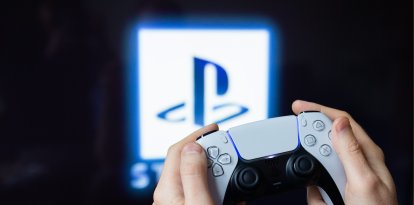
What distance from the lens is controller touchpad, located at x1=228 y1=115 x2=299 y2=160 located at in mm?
569

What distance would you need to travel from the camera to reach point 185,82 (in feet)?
2.83

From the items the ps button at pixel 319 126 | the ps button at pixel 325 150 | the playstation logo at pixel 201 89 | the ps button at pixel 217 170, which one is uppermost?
the playstation logo at pixel 201 89

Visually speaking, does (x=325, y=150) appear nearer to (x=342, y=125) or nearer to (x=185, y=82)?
(x=342, y=125)

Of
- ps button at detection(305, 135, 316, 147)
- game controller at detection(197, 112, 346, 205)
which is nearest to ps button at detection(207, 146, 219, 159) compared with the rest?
game controller at detection(197, 112, 346, 205)

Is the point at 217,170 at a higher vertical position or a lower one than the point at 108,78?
lower

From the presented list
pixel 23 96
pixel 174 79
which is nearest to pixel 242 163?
pixel 174 79

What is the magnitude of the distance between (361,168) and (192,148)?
0.17 m

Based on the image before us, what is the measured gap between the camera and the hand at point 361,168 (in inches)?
20.1

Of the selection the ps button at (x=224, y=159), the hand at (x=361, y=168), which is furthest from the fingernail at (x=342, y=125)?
the ps button at (x=224, y=159)

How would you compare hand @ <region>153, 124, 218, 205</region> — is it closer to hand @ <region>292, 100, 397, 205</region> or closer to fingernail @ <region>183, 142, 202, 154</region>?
fingernail @ <region>183, 142, 202, 154</region>

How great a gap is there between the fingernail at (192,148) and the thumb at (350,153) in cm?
14

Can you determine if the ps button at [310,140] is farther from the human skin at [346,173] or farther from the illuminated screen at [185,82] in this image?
the illuminated screen at [185,82]

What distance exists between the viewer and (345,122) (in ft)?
1.76

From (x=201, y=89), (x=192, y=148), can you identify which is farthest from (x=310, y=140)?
(x=201, y=89)
